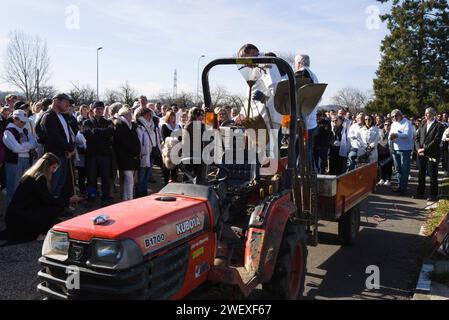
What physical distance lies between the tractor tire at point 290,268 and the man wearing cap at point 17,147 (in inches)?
196

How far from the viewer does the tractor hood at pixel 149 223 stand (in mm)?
2697

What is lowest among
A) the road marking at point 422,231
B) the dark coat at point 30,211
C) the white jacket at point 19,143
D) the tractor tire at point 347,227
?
the road marking at point 422,231

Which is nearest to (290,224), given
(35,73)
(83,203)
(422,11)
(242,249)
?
(242,249)

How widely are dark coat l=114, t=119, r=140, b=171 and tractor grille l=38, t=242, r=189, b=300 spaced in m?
4.82

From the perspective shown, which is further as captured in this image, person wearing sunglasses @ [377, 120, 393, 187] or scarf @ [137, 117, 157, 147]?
person wearing sunglasses @ [377, 120, 393, 187]

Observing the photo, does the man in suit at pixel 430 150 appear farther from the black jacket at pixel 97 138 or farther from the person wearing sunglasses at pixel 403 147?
the black jacket at pixel 97 138

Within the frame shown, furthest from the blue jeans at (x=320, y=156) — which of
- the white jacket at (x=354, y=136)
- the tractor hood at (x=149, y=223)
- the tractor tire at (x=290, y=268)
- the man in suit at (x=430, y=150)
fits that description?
the tractor hood at (x=149, y=223)

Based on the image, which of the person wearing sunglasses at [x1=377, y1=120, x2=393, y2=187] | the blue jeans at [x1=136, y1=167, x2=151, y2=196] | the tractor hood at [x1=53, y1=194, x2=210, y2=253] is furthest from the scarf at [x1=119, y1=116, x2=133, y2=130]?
the person wearing sunglasses at [x1=377, y1=120, x2=393, y2=187]

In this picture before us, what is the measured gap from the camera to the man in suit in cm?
984

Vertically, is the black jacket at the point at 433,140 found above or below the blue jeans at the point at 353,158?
above

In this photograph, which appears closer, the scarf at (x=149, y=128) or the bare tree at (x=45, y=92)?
the scarf at (x=149, y=128)

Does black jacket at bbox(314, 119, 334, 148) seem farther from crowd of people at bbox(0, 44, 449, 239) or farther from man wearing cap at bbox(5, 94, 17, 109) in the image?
man wearing cap at bbox(5, 94, 17, 109)

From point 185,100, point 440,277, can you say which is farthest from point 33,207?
point 185,100
